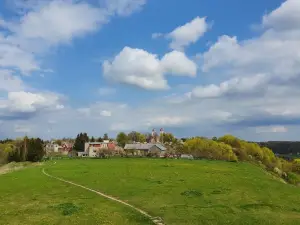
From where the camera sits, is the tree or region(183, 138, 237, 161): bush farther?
region(183, 138, 237, 161): bush

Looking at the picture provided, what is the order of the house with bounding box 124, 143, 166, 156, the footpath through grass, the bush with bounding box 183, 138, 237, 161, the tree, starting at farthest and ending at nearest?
the house with bounding box 124, 143, 166, 156, the bush with bounding box 183, 138, 237, 161, the tree, the footpath through grass

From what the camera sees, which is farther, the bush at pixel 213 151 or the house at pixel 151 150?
the house at pixel 151 150

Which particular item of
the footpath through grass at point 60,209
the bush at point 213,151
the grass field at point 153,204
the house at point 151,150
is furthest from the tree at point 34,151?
the footpath through grass at point 60,209

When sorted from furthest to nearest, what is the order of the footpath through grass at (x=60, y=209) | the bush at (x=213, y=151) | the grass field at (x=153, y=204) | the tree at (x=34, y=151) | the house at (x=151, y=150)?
the house at (x=151, y=150) → the bush at (x=213, y=151) → the tree at (x=34, y=151) → the footpath through grass at (x=60, y=209) → the grass field at (x=153, y=204)

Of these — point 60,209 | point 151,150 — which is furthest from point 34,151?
point 60,209

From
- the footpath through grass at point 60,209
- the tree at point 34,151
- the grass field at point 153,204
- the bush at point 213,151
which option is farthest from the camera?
the bush at point 213,151

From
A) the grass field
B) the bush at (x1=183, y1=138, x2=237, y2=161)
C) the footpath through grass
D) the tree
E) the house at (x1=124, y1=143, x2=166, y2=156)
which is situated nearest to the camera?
the grass field

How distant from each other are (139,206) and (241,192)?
13325 millimetres

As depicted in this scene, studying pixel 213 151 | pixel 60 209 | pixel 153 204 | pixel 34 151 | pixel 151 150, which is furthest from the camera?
pixel 151 150

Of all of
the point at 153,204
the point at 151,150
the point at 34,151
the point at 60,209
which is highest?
the point at 151,150

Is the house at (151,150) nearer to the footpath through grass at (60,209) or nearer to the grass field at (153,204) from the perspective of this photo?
the grass field at (153,204)

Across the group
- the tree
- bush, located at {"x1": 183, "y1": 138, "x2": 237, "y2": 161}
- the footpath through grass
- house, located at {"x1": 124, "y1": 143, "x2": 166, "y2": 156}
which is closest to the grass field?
the footpath through grass

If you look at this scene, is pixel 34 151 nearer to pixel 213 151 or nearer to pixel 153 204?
pixel 213 151

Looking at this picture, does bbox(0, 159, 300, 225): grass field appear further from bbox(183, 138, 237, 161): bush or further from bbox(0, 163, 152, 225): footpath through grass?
bbox(183, 138, 237, 161): bush
